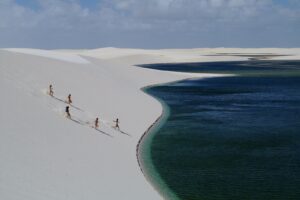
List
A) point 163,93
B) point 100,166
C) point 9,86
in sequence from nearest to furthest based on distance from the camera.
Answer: point 100,166, point 9,86, point 163,93

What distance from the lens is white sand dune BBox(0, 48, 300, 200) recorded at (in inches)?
725

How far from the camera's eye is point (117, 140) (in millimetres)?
30031

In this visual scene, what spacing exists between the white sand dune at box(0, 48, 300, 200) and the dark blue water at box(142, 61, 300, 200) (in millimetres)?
2179

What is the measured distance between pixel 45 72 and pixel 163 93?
793 inches

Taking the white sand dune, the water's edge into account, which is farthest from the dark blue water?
the white sand dune

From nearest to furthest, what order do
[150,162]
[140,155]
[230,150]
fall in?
[150,162], [140,155], [230,150]

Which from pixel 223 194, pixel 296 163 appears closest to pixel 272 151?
pixel 296 163

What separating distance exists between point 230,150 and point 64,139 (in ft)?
35.4

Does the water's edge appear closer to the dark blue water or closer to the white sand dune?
the dark blue water

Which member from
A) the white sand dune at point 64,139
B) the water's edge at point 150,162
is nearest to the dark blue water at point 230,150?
the water's edge at point 150,162

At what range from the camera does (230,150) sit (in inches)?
1152

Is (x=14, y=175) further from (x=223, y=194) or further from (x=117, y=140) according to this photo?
(x=117, y=140)

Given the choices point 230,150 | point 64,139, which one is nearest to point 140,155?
point 64,139

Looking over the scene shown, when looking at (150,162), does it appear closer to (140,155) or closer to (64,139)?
(140,155)
